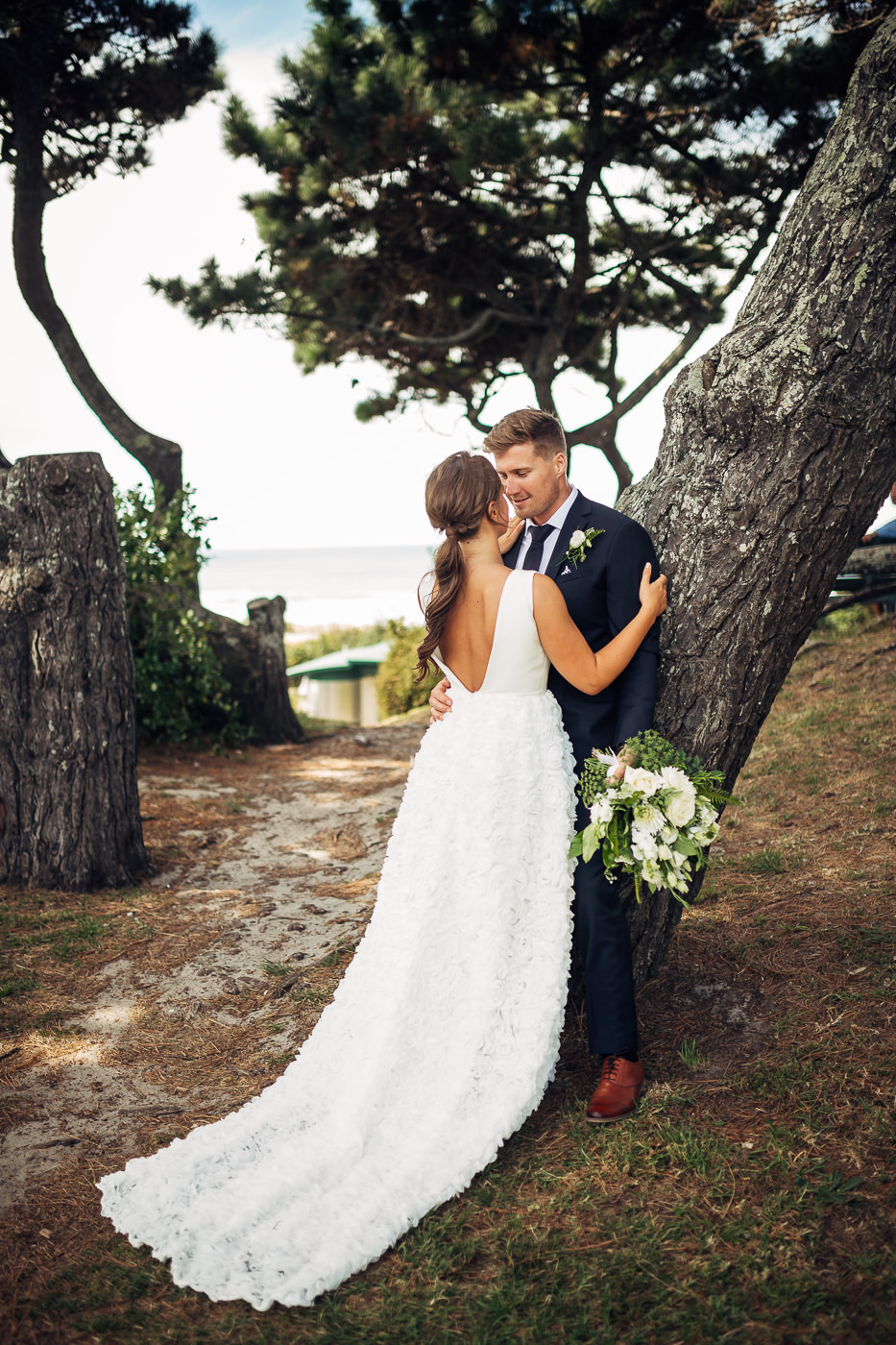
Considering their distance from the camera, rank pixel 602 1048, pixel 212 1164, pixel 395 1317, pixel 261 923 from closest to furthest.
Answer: pixel 395 1317
pixel 212 1164
pixel 602 1048
pixel 261 923

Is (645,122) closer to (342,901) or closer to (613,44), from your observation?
(613,44)

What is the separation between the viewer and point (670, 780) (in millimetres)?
2770

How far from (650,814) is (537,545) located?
Answer: 1.09 m

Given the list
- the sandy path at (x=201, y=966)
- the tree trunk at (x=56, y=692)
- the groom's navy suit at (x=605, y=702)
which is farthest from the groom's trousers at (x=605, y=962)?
the tree trunk at (x=56, y=692)

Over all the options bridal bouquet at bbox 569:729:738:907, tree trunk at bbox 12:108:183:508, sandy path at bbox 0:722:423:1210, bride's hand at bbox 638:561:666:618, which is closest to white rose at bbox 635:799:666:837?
bridal bouquet at bbox 569:729:738:907

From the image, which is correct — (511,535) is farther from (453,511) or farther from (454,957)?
(454,957)

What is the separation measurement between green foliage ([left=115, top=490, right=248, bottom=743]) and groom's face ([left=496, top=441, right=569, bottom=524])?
5.99 meters

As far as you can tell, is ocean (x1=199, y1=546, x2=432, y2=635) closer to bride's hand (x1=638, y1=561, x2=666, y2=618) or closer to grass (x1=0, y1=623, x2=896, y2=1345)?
grass (x1=0, y1=623, x2=896, y2=1345)

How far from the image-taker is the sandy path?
3240 millimetres

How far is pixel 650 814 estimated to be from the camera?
9.04ft

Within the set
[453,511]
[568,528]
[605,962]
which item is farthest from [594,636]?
[605,962]

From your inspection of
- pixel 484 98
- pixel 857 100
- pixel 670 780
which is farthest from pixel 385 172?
pixel 670 780

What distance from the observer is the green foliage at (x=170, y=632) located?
28.3ft

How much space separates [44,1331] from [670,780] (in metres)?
2.14
